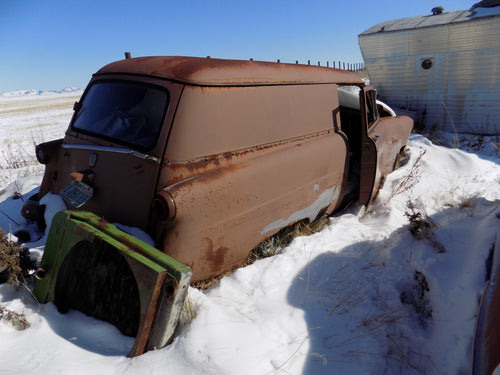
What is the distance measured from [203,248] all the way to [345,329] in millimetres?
1156

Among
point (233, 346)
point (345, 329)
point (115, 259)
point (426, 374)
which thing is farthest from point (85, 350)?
point (426, 374)

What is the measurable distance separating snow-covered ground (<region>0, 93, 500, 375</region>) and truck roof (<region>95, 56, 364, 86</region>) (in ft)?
5.04

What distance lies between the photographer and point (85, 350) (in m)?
1.85

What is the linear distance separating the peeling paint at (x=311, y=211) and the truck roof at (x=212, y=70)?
122 cm

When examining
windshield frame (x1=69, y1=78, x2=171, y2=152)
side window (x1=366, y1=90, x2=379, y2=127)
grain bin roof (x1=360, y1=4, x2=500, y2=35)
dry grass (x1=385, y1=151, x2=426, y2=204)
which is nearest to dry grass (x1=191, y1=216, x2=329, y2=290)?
windshield frame (x1=69, y1=78, x2=171, y2=152)

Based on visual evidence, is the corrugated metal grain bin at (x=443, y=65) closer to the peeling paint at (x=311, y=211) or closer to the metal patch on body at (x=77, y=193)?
the peeling paint at (x=311, y=211)

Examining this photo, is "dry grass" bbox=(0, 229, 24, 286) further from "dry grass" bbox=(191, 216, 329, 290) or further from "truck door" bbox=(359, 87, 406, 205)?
"truck door" bbox=(359, 87, 406, 205)

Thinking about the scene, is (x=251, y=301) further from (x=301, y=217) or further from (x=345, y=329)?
(x=301, y=217)

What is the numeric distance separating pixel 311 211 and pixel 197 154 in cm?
151

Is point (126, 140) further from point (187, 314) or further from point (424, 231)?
point (424, 231)

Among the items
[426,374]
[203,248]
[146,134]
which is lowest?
[426,374]

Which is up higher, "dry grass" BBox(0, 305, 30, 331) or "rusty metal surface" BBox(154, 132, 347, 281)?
"rusty metal surface" BBox(154, 132, 347, 281)

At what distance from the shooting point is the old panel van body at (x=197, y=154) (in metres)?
2.32

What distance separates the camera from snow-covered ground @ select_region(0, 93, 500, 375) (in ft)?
6.04
